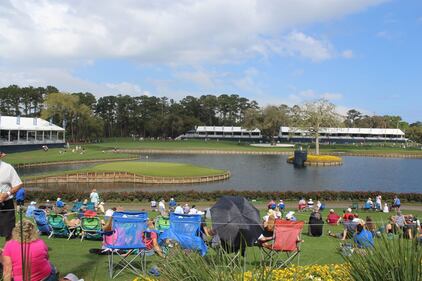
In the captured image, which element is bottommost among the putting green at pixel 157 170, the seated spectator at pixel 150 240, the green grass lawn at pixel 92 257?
the putting green at pixel 157 170

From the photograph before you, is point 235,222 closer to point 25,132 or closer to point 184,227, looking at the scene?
point 184,227

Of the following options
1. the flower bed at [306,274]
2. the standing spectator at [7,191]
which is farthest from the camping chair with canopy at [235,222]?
the standing spectator at [7,191]

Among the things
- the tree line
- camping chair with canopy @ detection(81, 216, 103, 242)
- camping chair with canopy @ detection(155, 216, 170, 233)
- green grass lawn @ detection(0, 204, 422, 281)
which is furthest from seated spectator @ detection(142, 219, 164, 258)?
the tree line

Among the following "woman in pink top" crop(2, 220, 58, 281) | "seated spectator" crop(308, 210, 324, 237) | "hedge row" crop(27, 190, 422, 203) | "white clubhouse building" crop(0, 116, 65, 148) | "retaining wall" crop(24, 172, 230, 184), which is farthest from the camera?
"white clubhouse building" crop(0, 116, 65, 148)

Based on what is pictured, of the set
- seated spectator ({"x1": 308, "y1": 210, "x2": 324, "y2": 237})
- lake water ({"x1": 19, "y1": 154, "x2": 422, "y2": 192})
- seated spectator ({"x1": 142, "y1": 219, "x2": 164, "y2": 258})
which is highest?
seated spectator ({"x1": 142, "y1": 219, "x2": 164, "y2": 258})

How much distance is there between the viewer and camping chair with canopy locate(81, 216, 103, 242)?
12979 millimetres

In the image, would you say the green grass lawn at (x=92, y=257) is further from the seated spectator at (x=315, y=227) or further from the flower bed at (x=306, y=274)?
the seated spectator at (x=315, y=227)

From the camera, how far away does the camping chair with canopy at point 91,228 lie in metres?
13.0

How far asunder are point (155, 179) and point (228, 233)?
38.0m

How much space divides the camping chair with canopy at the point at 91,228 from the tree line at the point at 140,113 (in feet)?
331

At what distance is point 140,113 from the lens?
158875 millimetres

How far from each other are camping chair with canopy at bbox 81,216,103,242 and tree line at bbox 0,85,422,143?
10099 centimetres

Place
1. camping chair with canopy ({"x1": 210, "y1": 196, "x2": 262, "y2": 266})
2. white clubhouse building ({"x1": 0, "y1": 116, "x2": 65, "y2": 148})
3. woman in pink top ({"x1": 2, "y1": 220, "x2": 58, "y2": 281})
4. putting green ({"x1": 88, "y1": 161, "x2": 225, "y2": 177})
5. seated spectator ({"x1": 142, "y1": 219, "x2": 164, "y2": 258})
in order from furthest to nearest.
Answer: white clubhouse building ({"x1": 0, "y1": 116, "x2": 65, "y2": 148}) → putting green ({"x1": 88, "y1": 161, "x2": 225, "y2": 177}) → seated spectator ({"x1": 142, "y1": 219, "x2": 164, "y2": 258}) → camping chair with canopy ({"x1": 210, "y1": 196, "x2": 262, "y2": 266}) → woman in pink top ({"x1": 2, "y1": 220, "x2": 58, "y2": 281})

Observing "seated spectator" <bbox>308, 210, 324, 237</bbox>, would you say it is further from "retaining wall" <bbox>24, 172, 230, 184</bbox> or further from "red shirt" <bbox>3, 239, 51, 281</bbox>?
"retaining wall" <bbox>24, 172, 230, 184</bbox>
